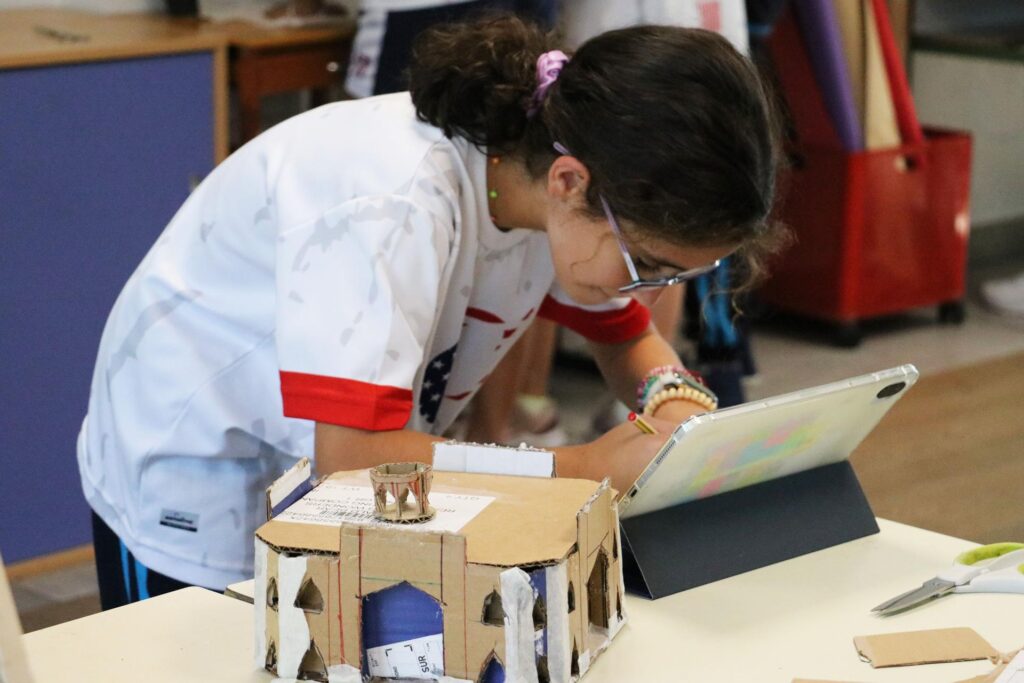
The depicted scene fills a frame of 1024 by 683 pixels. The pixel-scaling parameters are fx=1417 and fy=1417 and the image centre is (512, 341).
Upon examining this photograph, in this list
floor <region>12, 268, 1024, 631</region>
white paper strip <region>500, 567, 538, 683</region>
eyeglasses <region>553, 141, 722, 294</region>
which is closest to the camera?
white paper strip <region>500, 567, 538, 683</region>

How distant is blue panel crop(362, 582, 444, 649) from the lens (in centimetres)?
93

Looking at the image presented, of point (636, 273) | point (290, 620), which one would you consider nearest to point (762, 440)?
point (636, 273)

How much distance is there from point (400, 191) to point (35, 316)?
1.40 meters

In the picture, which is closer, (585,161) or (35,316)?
(585,161)

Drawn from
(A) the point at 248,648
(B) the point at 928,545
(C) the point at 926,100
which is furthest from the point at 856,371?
(A) the point at 248,648

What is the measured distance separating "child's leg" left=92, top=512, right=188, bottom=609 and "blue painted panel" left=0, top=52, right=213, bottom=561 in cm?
103

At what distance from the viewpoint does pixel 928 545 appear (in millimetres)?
1248

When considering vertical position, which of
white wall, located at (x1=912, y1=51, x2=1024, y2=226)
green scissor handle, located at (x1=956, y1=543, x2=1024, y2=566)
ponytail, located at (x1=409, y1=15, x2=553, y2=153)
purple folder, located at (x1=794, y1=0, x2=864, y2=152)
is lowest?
white wall, located at (x1=912, y1=51, x2=1024, y2=226)

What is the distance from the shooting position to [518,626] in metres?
0.90

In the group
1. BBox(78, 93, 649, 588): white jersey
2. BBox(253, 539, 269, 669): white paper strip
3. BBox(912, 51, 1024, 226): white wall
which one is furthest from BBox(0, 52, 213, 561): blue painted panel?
BBox(912, 51, 1024, 226): white wall

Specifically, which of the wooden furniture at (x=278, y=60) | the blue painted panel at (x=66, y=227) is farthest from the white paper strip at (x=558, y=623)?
the wooden furniture at (x=278, y=60)

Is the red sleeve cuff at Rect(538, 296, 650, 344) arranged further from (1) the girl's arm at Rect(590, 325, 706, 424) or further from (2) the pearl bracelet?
(2) the pearl bracelet

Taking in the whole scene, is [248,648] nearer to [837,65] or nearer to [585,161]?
[585,161]

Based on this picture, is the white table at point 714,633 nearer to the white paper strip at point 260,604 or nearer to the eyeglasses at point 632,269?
the white paper strip at point 260,604
